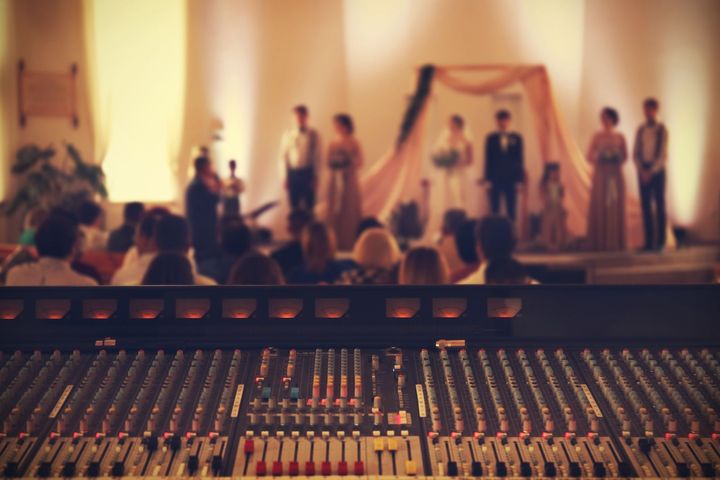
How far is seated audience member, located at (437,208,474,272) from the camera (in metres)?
6.90

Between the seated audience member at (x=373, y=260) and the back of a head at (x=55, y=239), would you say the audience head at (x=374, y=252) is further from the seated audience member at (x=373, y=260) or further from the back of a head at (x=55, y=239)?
the back of a head at (x=55, y=239)

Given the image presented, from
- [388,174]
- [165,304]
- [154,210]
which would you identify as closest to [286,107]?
[388,174]

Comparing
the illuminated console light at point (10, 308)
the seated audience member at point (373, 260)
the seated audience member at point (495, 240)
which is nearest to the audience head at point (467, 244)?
the seated audience member at point (373, 260)

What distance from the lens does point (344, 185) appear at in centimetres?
1264

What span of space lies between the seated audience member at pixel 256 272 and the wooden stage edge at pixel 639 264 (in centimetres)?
726

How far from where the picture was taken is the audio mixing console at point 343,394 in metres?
1.86

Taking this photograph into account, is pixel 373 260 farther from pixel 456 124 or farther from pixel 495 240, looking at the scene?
pixel 456 124

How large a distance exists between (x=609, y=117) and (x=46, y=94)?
23.6ft

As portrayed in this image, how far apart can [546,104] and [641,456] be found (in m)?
11.6

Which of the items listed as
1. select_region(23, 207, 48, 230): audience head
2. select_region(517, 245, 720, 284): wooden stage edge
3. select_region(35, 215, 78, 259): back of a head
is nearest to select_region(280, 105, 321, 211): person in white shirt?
select_region(517, 245, 720, 284): wooden stage edge

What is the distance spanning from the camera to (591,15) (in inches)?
527

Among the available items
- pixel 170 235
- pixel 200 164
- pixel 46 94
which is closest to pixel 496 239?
pixel 170 235

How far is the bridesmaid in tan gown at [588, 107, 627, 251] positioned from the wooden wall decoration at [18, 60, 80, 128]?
22.0 ft

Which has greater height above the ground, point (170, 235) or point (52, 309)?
point (52, 309)
